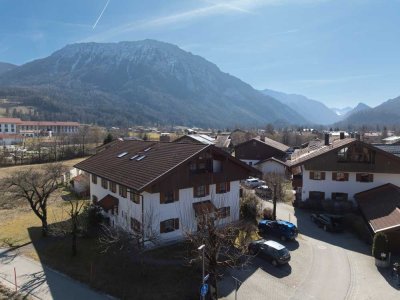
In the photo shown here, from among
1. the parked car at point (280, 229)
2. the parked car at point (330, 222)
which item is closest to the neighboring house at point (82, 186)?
the parked car at point (280, 229)

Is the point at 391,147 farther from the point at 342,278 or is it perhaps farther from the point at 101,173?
the point at 101,173

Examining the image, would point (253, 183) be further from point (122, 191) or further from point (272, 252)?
point (272, 252)

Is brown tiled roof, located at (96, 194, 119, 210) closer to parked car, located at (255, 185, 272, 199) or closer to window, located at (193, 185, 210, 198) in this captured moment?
window, located at (193, 185, 210, 198)

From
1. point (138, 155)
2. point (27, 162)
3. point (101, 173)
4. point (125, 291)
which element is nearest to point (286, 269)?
point (125, 291)

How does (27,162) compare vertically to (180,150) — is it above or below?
below

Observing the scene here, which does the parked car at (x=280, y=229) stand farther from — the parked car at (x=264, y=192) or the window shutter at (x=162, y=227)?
the parked car at (x=264, y=192)

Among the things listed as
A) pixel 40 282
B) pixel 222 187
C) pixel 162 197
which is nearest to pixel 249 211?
pixel 222 187

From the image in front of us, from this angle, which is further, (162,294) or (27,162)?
(27,162)
